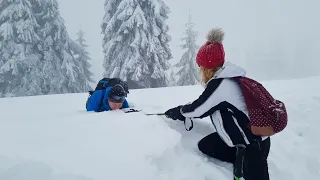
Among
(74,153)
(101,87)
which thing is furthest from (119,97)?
(74,153)

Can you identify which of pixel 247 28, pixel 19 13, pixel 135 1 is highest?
pixel 135 1

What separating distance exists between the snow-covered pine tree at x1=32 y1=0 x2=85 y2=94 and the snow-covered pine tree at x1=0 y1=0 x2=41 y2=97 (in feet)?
1.58

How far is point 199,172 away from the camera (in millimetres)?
2850

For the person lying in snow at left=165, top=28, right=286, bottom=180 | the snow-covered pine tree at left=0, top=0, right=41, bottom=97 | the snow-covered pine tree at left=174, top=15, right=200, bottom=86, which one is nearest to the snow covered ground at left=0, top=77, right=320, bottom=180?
the person lying in snow at left=165, top=28, right=286, bottom=180

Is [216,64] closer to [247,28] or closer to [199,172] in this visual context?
[199,172]

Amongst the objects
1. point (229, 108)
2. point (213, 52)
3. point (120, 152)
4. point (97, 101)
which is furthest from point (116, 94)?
point (229, 108)

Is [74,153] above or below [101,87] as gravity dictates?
above

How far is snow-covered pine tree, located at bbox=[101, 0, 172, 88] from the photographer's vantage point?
15562mm

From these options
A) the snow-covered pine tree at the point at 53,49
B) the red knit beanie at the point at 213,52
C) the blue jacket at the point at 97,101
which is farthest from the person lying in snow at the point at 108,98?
the snow-covered pine tree at the point at 53,49

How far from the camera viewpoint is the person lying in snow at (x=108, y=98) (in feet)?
15.1

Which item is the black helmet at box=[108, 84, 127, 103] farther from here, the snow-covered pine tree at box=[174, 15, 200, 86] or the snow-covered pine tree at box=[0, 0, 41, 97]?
the snow-covered pine tree at box=[174, 15, 200, 86]

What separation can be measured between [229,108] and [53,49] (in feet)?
55.8

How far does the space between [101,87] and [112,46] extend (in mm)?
12148

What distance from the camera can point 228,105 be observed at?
9.08ft
